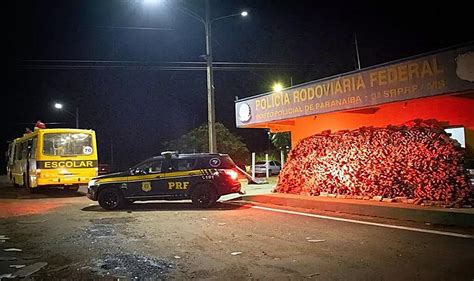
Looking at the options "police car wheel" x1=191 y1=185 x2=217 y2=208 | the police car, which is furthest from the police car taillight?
"police car wheel" x1=191 y1=185 x2=217 y2=208

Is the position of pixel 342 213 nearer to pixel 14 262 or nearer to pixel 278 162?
pixel 14 262

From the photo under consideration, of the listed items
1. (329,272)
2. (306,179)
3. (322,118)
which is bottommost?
(329,272)

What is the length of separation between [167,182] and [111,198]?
1859 mm

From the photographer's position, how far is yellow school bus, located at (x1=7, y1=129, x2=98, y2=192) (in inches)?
882

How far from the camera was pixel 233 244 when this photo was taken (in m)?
9.46

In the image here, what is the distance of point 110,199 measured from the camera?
53.3ft

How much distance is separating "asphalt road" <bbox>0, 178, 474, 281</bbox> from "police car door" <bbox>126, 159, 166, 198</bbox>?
7.22 feet

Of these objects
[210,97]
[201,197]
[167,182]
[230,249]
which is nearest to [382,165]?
[201,197]

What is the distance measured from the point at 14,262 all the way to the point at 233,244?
12.2 ft

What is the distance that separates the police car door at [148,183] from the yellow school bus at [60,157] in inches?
309

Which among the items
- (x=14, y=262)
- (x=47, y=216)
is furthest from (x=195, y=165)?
(x=14, y=262)

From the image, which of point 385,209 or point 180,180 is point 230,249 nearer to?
point 385,209

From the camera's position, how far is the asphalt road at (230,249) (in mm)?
7223

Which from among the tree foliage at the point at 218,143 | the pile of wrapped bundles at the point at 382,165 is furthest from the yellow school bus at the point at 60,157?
the tree foliage at the point at 218,143
